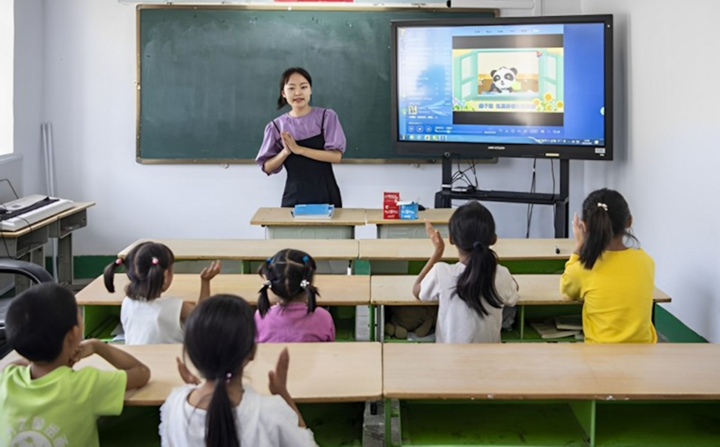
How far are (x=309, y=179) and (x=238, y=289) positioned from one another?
2.00 m

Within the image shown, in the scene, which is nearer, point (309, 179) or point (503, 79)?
point (309, 179)

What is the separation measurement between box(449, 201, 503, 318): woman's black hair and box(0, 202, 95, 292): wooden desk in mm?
2887

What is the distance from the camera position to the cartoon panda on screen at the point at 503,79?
5.78 meters

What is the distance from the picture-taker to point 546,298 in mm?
3361

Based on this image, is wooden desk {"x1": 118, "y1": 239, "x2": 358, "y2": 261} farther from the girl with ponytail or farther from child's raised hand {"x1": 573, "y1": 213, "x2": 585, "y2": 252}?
child's raised hand {"x1": 573, "y1": 213, "x2": 585, "y2": 252}

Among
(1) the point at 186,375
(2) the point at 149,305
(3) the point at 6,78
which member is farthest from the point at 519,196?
Answer: (1) the point at 186,375

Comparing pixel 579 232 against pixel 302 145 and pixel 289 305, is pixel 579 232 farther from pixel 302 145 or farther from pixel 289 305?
pixel 302 145

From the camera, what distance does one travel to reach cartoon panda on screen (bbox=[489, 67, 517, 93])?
5.78 meters

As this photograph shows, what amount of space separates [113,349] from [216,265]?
Result: 0.92 m

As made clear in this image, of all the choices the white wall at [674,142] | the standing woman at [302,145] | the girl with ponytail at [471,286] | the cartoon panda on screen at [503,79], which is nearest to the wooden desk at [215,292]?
the girl with ponytail at [471,286]

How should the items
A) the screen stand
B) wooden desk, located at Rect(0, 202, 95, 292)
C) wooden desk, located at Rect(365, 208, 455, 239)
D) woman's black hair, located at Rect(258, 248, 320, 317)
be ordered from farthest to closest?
the screen stand → wooden desk, located at Rect(365, 208, 455, 239) → wooden desk, located at Rect(0, 202, 95, 292) → woman's black hair, located at Rect(258, 248, 320, 317)

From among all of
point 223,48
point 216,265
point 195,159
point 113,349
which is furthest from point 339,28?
point 113,349

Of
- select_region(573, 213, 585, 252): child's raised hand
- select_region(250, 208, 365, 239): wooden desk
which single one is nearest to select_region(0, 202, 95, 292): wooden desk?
select_region(250, 208, 365, 239): wooden desk

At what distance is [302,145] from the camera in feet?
17.8
